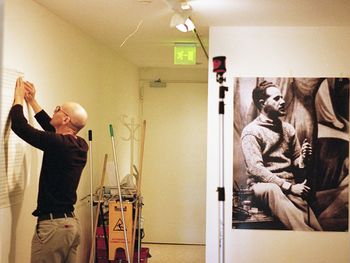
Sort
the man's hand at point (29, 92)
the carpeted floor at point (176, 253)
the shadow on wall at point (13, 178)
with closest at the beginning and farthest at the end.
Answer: the shadow on wall at point (13, 178)
the man's hand at point (29, 92)
the carpeted floor at point (176, 253)

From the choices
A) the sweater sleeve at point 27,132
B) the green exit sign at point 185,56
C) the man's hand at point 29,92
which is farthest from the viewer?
the green exit sign at point 185,56

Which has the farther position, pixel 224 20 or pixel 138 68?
pixel 138 68

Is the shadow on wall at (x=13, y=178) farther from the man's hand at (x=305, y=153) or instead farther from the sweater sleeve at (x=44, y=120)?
the man's hand at (x=305, y=153)

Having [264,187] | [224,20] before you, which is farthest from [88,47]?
[264,187]

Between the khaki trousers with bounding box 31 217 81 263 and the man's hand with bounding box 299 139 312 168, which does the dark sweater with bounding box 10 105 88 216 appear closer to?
the khaki trousers with bounding box 31 217 81 263

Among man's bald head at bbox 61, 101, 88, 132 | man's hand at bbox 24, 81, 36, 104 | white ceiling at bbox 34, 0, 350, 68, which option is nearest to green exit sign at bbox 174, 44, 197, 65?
white ceiling at bbox 34, 0, 350, 68

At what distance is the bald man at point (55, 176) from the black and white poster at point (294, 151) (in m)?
1.37

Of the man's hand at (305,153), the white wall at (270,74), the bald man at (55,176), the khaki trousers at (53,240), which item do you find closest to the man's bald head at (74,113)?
the bald man at (55,176)

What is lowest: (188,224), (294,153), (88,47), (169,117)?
(188,224)

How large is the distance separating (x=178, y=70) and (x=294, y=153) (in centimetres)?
284

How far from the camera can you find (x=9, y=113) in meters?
2.43

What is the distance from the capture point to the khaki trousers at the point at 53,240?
8.03ft

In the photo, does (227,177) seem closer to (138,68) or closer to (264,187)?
(264,187)

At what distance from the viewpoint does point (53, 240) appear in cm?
248
